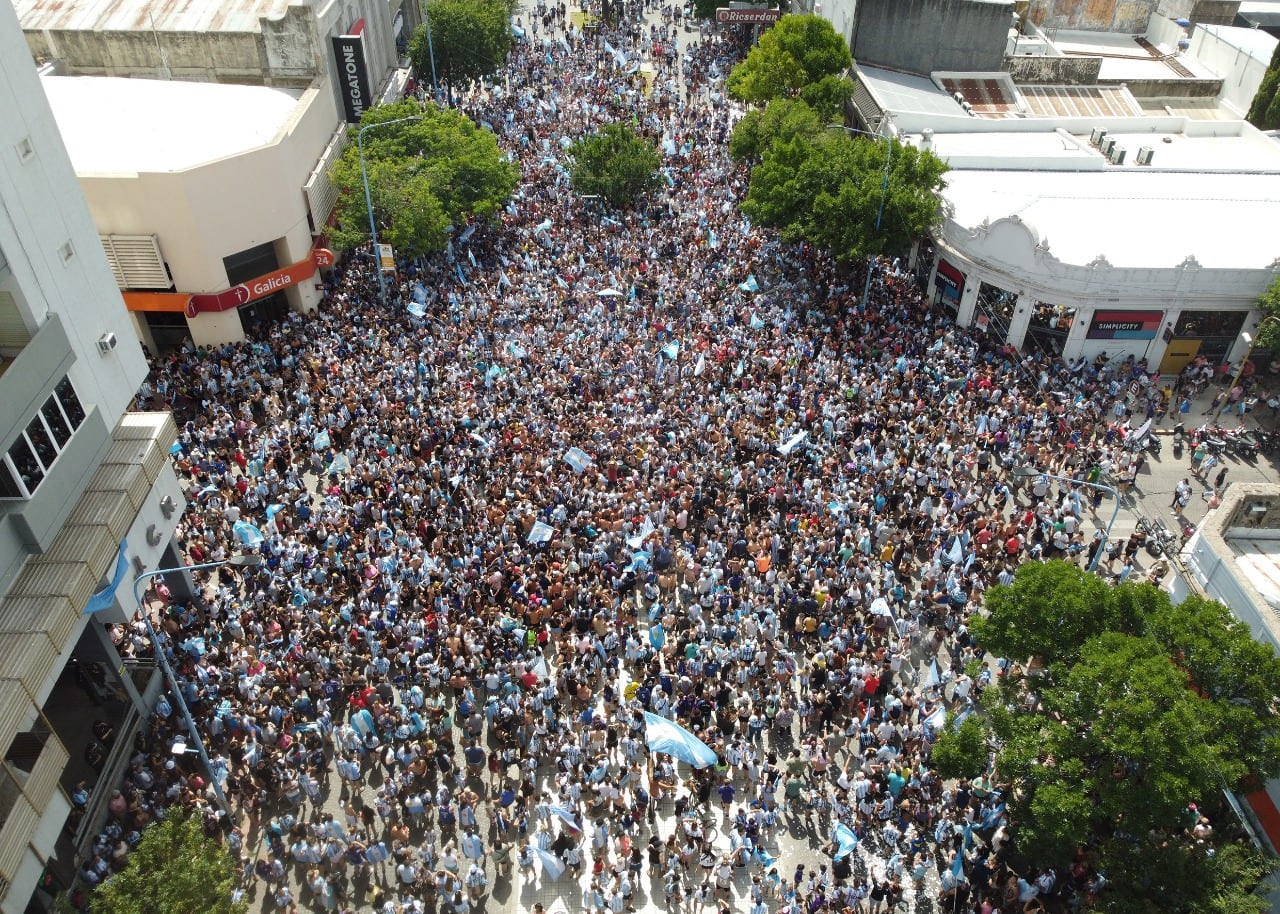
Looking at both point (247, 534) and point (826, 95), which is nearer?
point (247, 534)

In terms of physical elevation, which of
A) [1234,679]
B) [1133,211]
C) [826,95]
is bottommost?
[1133,211]

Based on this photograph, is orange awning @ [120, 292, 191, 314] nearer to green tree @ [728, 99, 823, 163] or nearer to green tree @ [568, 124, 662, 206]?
green tree @ [568, 124, 662, 206]

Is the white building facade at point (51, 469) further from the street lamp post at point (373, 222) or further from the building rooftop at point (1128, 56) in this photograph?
the building rooftop at point (1128, 56)

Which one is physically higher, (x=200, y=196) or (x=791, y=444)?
(x=200, y=196)

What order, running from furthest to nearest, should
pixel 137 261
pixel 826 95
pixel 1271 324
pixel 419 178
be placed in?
pixel 826 95, pixel 419 178, pixel 137 261, pixel 1271 324

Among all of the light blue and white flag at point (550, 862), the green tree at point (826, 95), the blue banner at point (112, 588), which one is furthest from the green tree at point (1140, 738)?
the green tree at point (826, 95)

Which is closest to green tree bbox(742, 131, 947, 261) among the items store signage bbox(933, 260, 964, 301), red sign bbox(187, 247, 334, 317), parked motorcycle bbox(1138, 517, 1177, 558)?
store signage bbox(933, 260, 964, 301)

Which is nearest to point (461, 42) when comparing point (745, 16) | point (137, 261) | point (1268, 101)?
point (745, 16)

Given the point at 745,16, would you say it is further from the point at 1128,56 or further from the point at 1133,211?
the point at 1133,211
